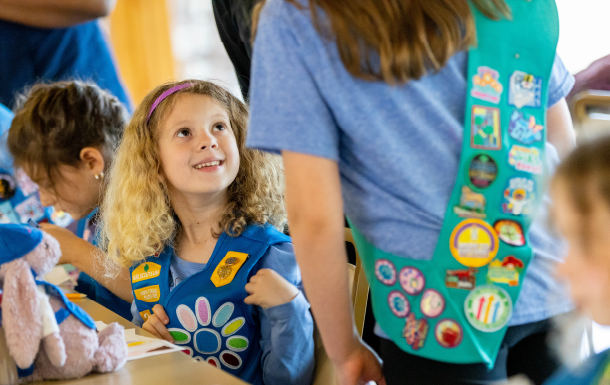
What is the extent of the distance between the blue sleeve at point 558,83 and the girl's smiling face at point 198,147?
2.26 ft

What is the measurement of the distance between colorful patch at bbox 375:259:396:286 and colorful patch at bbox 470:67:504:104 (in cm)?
20

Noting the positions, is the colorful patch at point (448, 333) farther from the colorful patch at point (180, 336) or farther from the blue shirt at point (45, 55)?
the blue shirt at point (45, 55)

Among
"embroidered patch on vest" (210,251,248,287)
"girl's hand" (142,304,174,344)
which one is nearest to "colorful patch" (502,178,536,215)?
"embroidered patch on vest" (210,251,248,287)

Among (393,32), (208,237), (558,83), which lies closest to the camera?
(393,32)

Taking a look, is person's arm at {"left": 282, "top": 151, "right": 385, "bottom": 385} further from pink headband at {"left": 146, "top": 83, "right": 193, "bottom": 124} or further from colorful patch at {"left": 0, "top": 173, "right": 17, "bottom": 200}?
colorful patch at {"left": 0, "top": 173, "right": 17, "bottom": 200}

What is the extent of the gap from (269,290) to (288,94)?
1.78ft

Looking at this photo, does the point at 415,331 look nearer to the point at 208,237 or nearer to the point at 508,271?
the point at 508,271

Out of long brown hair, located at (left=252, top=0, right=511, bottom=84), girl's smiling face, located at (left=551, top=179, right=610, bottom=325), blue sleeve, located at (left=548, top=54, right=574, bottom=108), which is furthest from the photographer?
blue sleeve, located at (left=548, top=54, right=574, bottom=108)

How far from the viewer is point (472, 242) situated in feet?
1.96

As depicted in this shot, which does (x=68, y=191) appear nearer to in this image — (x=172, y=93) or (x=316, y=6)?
(x=172, y=93)

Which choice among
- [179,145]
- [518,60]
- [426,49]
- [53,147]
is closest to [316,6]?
[426,49]

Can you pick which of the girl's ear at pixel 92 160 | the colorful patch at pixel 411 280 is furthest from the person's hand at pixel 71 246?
the colorful patch at pixel 411 280

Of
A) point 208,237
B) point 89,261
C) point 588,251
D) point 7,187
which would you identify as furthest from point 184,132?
point 588,251

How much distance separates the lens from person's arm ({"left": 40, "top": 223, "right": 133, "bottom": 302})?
1393 millimetres
